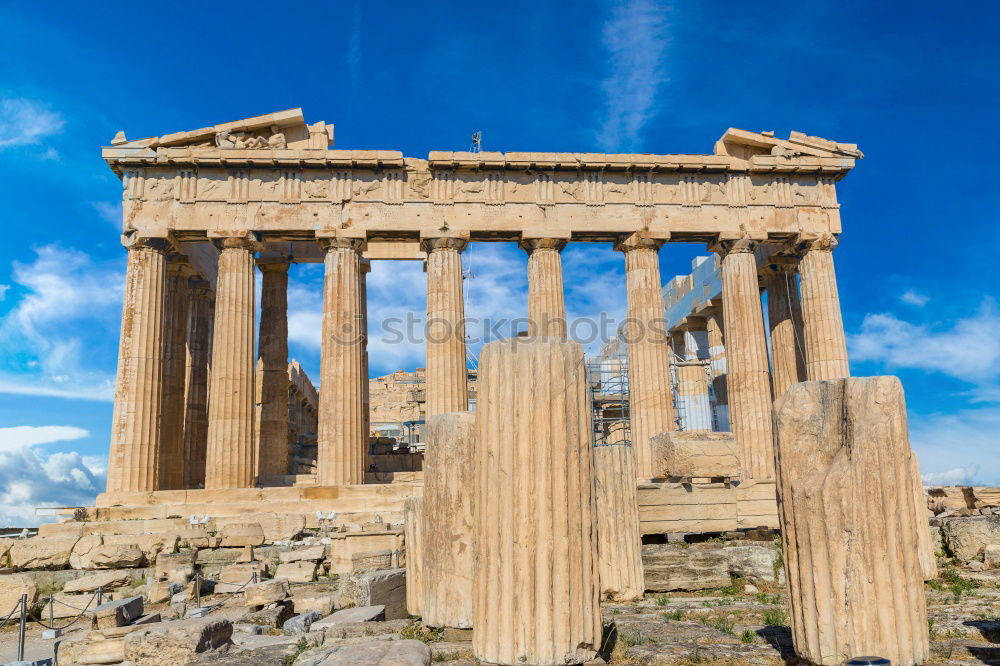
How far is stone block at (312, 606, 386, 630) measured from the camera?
8.32 metres

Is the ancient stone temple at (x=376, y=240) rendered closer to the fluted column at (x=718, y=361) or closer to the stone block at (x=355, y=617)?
the fluted column at (x=718, y=361)

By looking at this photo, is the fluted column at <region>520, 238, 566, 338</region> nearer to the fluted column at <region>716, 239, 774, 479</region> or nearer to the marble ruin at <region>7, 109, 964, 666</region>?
the marble ruin at <region>7, 109, 964, 666</region>

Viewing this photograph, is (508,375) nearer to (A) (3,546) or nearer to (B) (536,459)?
(B) (536,459)

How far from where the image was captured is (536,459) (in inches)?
227

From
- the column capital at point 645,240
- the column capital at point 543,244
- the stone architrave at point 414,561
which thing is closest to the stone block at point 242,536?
the stone architrave at point 414,561

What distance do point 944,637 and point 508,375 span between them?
14.8 feet

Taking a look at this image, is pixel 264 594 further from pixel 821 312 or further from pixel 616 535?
pixel 821 312

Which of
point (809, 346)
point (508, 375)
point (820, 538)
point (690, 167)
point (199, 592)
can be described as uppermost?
point (690, 167)

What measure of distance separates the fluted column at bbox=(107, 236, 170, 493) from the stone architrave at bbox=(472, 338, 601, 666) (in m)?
17.5

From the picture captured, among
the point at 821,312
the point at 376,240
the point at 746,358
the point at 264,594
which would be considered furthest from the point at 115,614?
the point at 821,312

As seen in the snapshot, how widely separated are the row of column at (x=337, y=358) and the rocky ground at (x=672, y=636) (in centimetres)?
1113

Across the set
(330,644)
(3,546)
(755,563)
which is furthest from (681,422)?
(330,644)

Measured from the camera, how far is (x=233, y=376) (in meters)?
21.5

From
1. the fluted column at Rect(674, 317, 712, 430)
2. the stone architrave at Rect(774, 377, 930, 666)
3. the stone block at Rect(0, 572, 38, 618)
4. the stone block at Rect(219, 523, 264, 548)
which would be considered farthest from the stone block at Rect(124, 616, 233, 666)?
the fluted column at Rect(674, 317, 712, 430)
